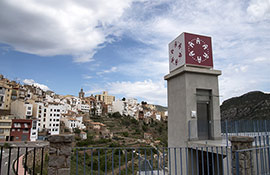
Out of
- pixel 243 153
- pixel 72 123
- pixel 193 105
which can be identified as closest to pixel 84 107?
pixel 72 123

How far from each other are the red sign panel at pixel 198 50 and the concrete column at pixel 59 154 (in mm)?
6048

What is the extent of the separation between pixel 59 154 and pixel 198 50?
7.12m

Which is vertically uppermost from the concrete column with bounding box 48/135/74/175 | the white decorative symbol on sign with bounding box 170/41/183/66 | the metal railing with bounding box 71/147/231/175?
the white decorative symbol on sign with bounding box 170/41/183/66

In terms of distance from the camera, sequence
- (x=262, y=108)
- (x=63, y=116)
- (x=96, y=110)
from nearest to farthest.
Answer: (x=262, y=108) < (x=63, y=116) < (x=96, y=110)

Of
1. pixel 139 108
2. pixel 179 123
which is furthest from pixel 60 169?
pixel 139 108

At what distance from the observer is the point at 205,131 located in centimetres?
787

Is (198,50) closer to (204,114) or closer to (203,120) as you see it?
(204,114)

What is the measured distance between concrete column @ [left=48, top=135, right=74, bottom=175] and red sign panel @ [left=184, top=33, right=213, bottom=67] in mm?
6048

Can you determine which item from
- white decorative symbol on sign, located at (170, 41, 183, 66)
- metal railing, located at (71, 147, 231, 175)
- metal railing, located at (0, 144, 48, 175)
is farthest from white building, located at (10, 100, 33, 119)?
white decorative symbol on sign, located at (170, 41, 183, 66)

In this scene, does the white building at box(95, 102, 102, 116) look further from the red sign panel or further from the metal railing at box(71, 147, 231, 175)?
the red sign panel

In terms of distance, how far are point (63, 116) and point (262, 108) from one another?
165 feet

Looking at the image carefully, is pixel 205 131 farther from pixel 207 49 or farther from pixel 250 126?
pixel 207 49

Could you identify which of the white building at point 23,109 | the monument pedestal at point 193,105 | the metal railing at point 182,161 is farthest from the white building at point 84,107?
the monument pedestal at point 193,105

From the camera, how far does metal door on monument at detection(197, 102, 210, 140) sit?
771 cm
